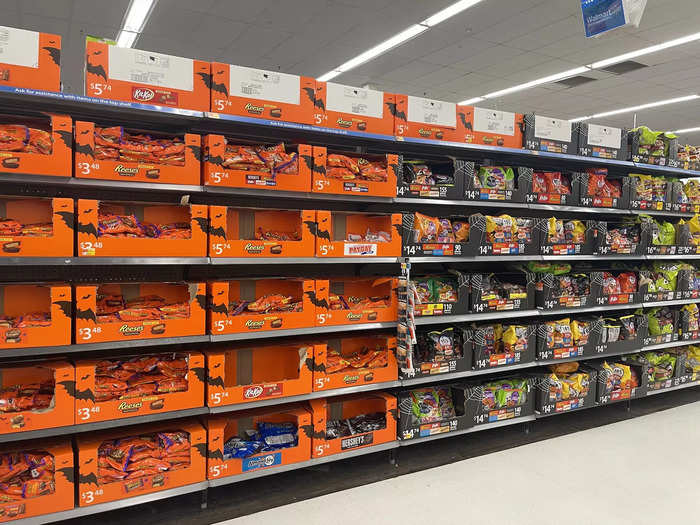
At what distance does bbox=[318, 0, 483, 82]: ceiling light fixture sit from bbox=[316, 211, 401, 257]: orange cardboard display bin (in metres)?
3.45

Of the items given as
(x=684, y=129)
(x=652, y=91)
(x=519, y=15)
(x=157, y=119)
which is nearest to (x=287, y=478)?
(x=157, y=119)

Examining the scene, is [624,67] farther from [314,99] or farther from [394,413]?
[394,413]

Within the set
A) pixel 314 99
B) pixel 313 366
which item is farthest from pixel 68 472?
pixel 314 99

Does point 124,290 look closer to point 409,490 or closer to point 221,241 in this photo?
point 221,241

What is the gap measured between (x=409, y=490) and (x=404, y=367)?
0.75 meters

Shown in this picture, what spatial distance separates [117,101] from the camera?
245cm

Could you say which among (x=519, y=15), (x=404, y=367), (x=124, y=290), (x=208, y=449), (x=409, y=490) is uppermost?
(x=519, y=15)

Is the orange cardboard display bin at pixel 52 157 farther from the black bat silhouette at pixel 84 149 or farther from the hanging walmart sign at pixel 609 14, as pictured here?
the hanging walmart sign at pixel 609 14

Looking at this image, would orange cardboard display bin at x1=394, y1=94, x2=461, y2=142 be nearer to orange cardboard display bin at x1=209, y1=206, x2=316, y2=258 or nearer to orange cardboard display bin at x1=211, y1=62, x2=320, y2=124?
orange cardboard display bin at x1=211, y1=62, x2=320, y2=124

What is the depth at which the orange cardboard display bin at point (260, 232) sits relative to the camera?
2.70 m

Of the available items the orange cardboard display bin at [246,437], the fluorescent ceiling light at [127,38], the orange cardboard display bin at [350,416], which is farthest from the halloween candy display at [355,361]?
the fluorescent ceiling light at [127,38]

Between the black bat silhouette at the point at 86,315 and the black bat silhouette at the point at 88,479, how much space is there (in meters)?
0.77

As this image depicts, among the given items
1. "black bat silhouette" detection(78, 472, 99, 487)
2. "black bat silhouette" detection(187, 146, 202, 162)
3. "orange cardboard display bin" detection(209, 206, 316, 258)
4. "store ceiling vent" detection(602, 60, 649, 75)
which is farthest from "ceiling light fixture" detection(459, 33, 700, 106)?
"black bat silhouette" detection(78, 472, 99, 487)

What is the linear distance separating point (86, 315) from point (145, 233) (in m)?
0.52
